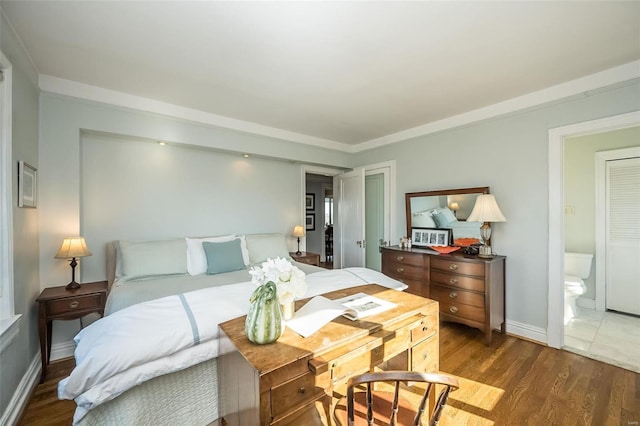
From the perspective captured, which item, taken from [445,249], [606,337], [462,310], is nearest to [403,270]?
[445,249]

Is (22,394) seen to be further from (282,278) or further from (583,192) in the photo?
(583,192)

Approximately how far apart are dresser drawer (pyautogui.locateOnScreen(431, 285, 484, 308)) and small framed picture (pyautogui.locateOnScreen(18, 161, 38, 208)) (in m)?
3.72

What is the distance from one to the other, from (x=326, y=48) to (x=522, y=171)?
7.72 ft

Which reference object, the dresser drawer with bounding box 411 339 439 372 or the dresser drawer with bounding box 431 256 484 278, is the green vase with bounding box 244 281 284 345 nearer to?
the dresser drawer with bounding box 411 339 439 372

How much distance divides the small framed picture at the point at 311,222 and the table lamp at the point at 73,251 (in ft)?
15.8

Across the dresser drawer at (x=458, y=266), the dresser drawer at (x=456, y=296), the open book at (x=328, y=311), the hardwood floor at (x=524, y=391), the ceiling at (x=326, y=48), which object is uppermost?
the ceiling at (x=326, y=48)

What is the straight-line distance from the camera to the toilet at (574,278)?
315 cm

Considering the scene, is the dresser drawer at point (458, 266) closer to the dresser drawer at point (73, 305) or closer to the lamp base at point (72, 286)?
the dresser drawer at point (73, 305)

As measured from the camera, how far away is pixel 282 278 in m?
1.25

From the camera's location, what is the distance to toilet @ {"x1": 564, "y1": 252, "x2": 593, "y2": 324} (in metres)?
3.15

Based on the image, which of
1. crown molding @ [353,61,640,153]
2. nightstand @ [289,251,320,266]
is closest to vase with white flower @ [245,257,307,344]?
nightstand @ [289,251,320,266]

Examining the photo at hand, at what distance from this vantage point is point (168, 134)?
2.94 meters

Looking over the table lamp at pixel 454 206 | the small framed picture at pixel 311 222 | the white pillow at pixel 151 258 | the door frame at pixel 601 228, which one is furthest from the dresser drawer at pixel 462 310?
the small framed picture at pixel 311 222


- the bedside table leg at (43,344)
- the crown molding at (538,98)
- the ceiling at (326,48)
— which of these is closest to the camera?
the ceiling at (326,48)
